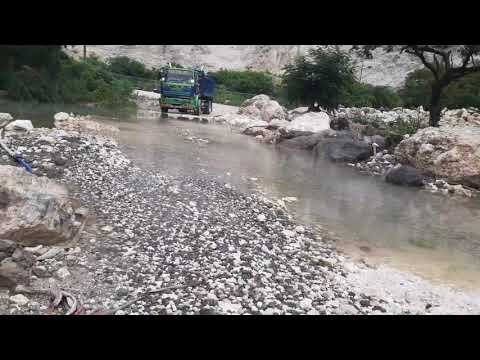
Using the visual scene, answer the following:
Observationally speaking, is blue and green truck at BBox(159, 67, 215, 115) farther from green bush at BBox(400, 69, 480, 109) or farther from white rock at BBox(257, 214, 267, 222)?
green bush at BBox(400, 69, 480, 109)

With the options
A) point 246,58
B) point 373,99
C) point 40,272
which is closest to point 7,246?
point 40,272

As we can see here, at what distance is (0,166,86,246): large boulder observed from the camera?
4578 millimetres

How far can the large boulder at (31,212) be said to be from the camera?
458 centimetres

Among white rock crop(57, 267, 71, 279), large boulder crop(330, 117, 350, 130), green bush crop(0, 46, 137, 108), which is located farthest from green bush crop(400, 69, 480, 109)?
white rock crop(57, 267, 71, 279)

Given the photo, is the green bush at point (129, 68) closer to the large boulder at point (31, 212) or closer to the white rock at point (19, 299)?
the large boulder at point (31, 212)

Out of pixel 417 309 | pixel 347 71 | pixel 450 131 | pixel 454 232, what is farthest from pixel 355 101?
pixel 417 309

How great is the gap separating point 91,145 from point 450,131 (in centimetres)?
1086

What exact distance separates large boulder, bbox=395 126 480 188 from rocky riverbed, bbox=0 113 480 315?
721 cm

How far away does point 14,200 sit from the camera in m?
4.75

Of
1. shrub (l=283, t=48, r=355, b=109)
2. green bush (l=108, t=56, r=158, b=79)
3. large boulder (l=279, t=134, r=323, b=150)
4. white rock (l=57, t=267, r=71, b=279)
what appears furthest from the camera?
green bush (l=108, t=56, r=158, b=79)

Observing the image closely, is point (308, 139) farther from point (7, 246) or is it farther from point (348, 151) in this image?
point (7, 246)

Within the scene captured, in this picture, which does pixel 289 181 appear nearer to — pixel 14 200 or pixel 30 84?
pixel 14 200

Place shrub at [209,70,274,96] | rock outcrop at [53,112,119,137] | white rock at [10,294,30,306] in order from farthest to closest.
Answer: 1. shrub at [209,70,274,96]
2. rock outcrop at [53,112,119,137]
3. white rock at [10,294,30,306]

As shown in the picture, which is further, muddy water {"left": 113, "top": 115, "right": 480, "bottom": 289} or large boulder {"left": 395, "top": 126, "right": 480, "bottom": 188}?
large boulder {"left": 395, "top": 126, "right": 480, "bottom": 188}
